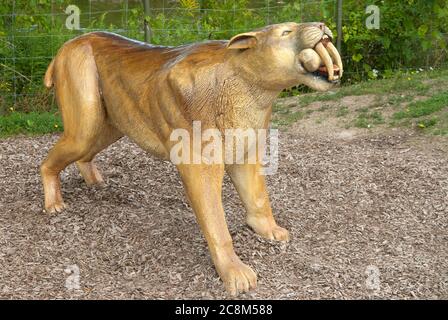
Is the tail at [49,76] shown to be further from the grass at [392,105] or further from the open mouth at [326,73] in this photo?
the grass at [392,105]

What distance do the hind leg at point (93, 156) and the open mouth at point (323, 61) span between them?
1.53 meters

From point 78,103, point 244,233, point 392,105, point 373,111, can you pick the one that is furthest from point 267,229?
point 392,105

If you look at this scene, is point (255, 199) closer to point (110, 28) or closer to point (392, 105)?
point (392, 105)

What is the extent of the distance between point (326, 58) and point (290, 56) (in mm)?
175

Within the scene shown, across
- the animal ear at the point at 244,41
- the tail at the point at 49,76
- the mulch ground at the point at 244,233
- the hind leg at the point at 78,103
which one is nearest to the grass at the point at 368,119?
the mulch ground at the point at 244,233

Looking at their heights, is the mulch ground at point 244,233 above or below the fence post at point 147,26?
below

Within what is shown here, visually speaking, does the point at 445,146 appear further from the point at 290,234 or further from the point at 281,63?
the point at 281,63

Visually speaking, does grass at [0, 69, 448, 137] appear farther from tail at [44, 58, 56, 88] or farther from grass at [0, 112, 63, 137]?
tail at [44, 58, 56, 88]

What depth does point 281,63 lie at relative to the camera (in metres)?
3.44

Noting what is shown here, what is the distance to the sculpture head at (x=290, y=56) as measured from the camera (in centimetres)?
334

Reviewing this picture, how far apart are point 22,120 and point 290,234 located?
352 centimetres

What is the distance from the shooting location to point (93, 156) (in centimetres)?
487

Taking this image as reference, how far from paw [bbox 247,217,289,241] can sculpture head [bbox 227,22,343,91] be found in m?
0.99
